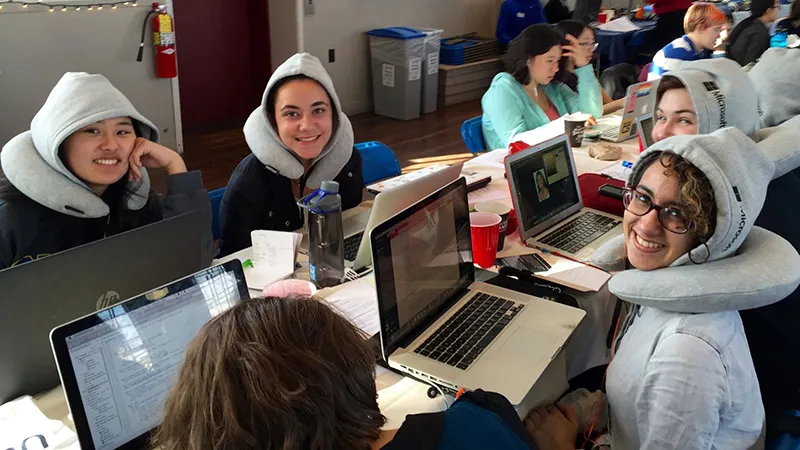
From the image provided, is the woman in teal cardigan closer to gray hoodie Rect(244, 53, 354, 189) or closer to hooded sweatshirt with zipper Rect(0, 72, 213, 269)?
gray hoodie Rect(244, 53, 354, 189)

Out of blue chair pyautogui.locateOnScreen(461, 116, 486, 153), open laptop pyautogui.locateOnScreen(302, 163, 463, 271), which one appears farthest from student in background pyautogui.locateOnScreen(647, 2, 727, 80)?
open laptop pyautogui.locateOnScreen(302, 163, 463, 271)

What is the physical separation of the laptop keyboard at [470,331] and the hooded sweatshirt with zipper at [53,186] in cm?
65

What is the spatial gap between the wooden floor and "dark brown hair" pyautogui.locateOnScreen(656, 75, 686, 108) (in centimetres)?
258

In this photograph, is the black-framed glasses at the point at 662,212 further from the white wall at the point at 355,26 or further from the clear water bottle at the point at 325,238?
the white wall at the point at 355,26

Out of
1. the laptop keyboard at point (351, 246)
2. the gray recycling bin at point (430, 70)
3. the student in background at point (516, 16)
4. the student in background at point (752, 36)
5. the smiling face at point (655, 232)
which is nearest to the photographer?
the smiling face at point (655, 232)

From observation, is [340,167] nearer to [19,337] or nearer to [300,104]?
[300,104]

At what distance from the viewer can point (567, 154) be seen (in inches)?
93.4

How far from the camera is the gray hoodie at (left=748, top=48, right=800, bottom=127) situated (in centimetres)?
278

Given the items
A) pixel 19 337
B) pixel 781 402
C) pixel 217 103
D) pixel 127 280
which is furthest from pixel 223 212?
pixel 217 103

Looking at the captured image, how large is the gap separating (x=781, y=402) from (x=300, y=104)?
5.42ft

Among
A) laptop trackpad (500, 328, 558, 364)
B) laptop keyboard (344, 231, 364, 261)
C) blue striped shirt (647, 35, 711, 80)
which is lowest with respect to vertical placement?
laptop trackpad (500, 328, 558, 364)

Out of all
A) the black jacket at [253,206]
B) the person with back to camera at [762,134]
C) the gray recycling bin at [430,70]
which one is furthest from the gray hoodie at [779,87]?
the gray recycling bin at [430,70]

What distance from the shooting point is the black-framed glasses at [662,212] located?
1.32 m

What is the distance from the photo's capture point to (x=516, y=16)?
6.95m
